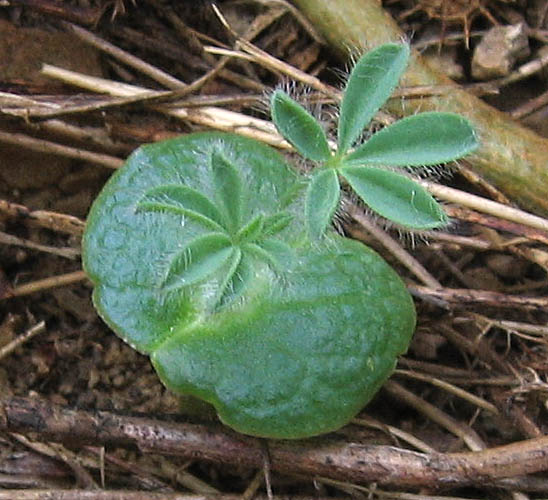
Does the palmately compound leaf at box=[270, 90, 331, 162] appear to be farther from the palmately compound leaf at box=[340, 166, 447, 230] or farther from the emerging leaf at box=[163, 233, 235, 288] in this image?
the emerging leaf at box=[163, 233, 235, 288]

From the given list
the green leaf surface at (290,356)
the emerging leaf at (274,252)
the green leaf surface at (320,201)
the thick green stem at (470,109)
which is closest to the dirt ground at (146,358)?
the thick green stem at (470,109)

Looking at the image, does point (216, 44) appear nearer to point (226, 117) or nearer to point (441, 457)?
point (226, 117)

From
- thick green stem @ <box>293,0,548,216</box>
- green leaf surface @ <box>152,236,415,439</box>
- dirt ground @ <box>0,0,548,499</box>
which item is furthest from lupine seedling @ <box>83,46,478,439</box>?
thick green stem @ <box>293,0,548,216</box>

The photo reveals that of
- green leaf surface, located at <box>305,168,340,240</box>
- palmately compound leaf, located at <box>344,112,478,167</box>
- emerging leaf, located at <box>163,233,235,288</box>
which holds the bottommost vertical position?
emerging leaf, located at <box>163,233,235,288</box>

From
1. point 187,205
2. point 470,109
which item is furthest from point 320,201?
point 470,109

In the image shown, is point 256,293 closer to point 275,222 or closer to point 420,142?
point 275,222

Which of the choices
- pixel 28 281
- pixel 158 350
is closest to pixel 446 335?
pixel 158 350
